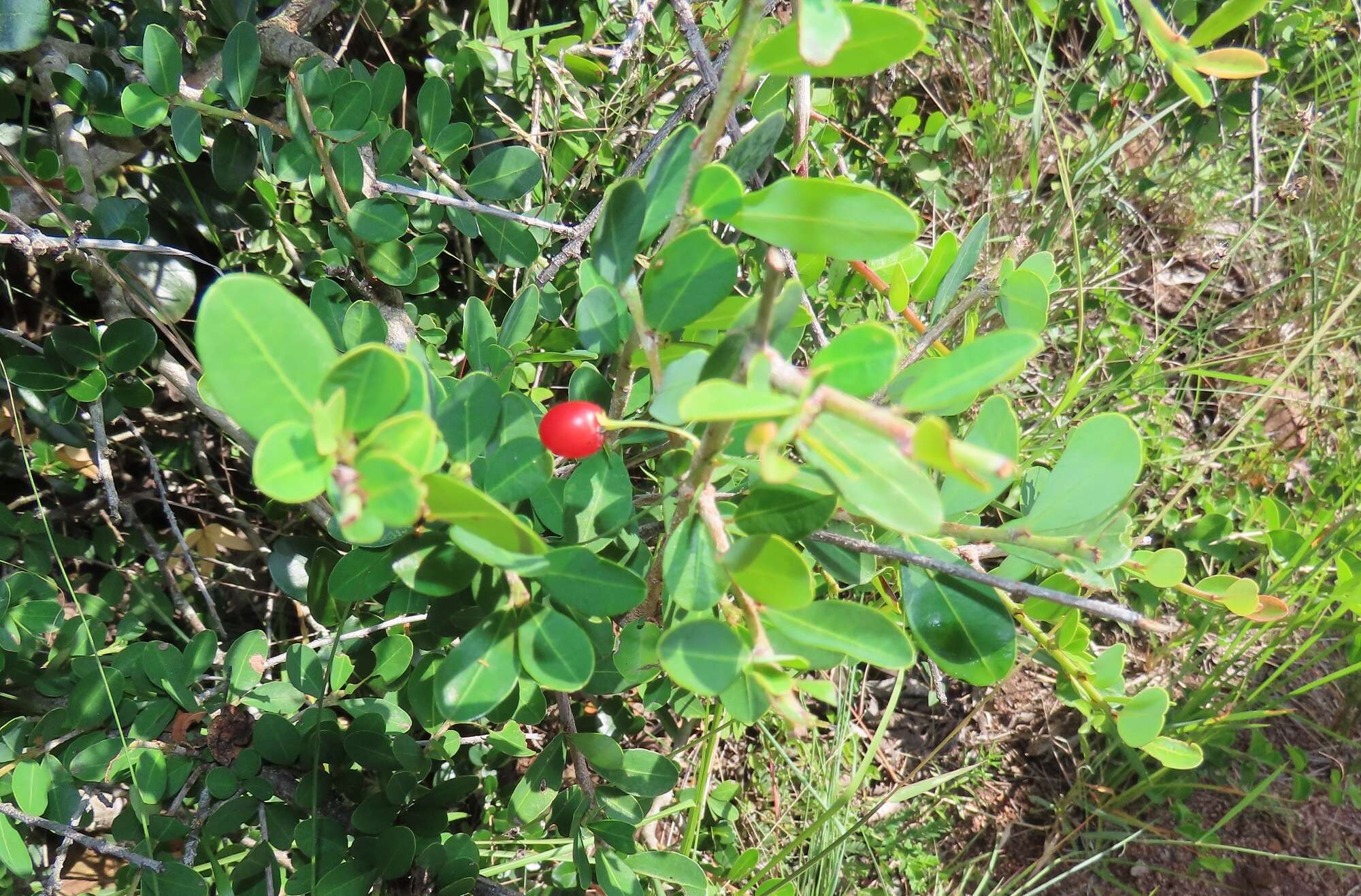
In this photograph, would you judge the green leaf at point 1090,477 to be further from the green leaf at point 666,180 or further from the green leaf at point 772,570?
the green leaf at point 666,180

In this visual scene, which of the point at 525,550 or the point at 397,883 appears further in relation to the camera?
the point at 397,883

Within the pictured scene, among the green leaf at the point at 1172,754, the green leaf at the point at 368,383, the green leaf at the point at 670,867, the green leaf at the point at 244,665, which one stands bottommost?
the green leaf at the point at 670,867

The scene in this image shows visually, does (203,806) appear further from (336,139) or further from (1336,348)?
(1336,348)

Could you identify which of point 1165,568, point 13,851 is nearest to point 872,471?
point 1165,568

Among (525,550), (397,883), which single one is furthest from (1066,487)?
(397,883)

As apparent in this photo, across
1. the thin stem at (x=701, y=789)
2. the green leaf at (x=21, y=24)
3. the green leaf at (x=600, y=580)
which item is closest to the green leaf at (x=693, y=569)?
the green leaf at (x=600, y=580)

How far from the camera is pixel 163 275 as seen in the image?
1.56 meters

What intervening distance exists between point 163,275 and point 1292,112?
313cm

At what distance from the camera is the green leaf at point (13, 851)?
1122 mm

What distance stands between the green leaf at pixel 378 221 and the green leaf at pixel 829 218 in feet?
2.59

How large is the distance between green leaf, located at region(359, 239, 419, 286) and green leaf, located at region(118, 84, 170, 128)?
0.33 metres

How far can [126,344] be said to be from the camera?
1.34 m

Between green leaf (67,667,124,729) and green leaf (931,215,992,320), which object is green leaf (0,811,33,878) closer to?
green leaf (67,667,124,729)

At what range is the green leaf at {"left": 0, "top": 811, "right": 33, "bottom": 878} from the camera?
1122 millimetres
